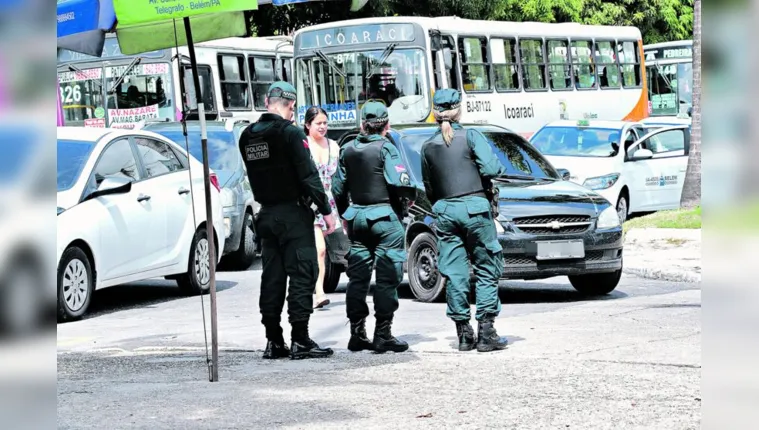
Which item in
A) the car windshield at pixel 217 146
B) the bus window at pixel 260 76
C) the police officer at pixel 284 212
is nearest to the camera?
the police officer at pixel 284 212

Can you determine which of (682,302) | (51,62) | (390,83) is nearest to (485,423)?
(51,62)

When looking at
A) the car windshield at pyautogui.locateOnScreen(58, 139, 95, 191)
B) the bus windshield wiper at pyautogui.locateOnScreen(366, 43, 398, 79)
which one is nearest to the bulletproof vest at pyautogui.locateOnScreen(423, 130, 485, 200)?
the car windshield at pyautogui.locateOnScreen(58, 139, 95, 191)

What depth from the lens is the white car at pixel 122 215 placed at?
36.8 feet

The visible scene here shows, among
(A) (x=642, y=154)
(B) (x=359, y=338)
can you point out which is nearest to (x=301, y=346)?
(B) (x=359, y=338)

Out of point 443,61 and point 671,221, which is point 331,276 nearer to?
point 671,221

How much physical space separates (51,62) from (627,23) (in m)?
41.0

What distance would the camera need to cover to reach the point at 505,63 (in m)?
26.0

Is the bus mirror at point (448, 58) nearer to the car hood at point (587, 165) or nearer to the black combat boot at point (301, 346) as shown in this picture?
the car hood at point (587, 165)

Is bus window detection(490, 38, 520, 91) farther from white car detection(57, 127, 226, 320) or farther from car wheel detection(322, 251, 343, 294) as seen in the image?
white car detection(57, 127, 226, 320)

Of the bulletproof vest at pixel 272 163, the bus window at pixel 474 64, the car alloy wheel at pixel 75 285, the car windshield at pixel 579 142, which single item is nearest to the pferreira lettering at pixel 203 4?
the bulletproof vest at pixel 272 163

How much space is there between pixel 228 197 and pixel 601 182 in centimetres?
696

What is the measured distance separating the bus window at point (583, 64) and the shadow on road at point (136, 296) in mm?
15541

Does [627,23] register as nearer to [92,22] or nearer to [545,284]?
[545,284]

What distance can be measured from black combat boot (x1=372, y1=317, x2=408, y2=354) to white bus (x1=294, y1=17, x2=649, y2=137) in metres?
12.9
